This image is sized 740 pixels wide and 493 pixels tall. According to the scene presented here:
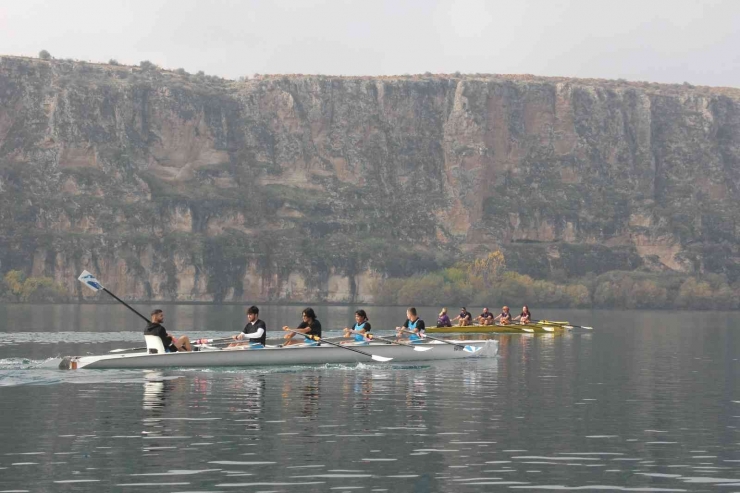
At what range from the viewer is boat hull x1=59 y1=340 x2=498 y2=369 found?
4703 centimetres

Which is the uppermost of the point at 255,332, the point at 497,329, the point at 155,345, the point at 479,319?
the point at 479,319

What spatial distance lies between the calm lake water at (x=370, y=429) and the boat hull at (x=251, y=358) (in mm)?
399

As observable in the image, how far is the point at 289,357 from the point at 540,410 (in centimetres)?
1467

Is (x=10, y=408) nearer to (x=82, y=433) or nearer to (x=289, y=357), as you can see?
(x=82, y=433)

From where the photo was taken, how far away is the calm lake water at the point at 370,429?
84.1ft

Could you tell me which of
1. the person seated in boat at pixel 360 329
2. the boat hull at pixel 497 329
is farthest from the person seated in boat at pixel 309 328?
the boat hull at pixel 497 329

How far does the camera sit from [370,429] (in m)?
32.2

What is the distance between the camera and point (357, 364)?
51812mm

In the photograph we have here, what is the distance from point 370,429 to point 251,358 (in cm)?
1714

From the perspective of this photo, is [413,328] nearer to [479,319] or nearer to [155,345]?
[155,345]

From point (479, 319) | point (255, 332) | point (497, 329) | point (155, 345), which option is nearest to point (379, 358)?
point (255, 332)

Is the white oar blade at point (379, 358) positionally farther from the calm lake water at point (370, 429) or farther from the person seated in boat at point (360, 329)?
the person seated in boat at point (360, 329)

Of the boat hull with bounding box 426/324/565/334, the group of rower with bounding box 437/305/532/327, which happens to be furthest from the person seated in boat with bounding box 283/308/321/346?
the boat hull with bounding box 426/324/565/334

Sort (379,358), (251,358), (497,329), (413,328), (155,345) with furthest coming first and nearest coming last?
(497,329)
(413,328)
(379,358)
(251,358)
(155,345)
